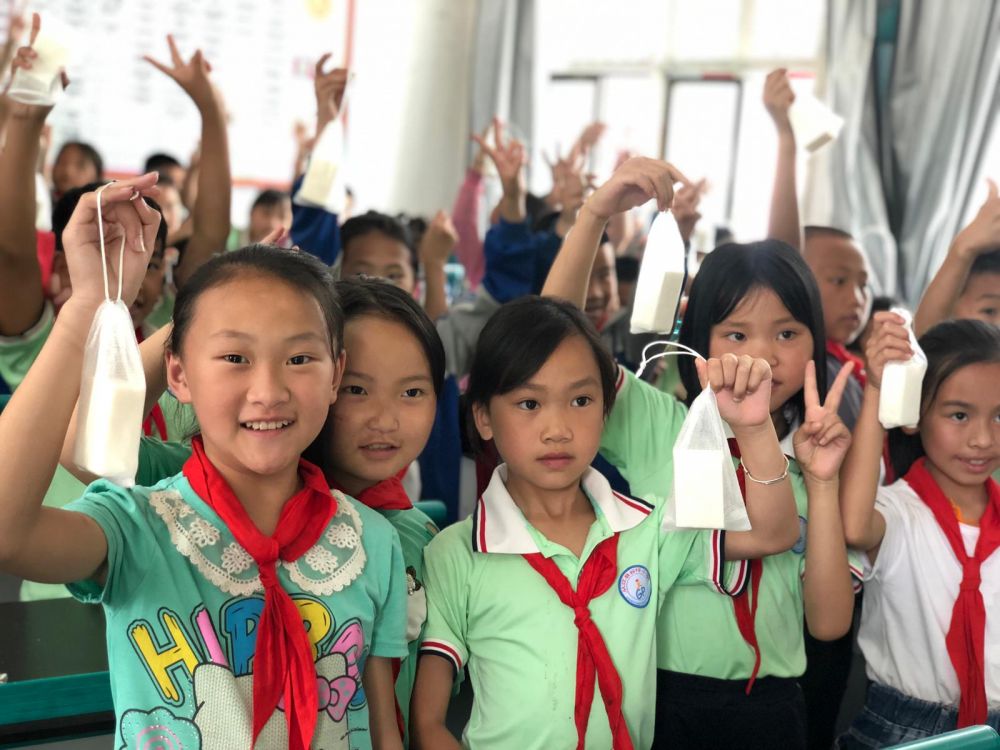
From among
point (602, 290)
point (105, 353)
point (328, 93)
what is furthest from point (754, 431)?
point (328, 93)

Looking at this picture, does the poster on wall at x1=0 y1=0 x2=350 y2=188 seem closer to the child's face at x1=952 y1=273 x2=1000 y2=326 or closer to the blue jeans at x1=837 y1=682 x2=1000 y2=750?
the child's face at x1=952 y1=273 x2=1000 y2=326

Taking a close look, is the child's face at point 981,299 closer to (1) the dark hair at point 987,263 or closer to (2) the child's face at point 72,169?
(1) the dark hair at point 987,263

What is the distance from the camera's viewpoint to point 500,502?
1.52 metres

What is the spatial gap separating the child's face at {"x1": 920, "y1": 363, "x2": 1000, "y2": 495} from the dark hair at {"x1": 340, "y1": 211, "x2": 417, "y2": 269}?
4.64ft

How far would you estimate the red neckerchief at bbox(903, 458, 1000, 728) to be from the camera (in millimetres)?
1661

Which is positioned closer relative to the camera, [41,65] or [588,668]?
[588,668]

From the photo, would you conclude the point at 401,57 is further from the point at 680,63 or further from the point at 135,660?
the point at 135,660

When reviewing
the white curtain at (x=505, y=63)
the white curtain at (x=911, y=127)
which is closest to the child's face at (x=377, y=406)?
the white curtain at (x=911, y=127)

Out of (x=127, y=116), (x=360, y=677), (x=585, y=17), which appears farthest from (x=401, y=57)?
(x=360, y=677)

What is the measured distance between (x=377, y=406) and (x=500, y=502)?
226 millimetres

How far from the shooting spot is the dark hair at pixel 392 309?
1482mm

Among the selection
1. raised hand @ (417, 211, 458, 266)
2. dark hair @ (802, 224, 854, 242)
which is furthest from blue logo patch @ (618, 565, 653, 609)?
raised hand @ (417, 211, 458, 266)

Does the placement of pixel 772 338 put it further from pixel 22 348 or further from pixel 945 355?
pixel 22 348

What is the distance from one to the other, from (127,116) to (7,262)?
4.30 m
